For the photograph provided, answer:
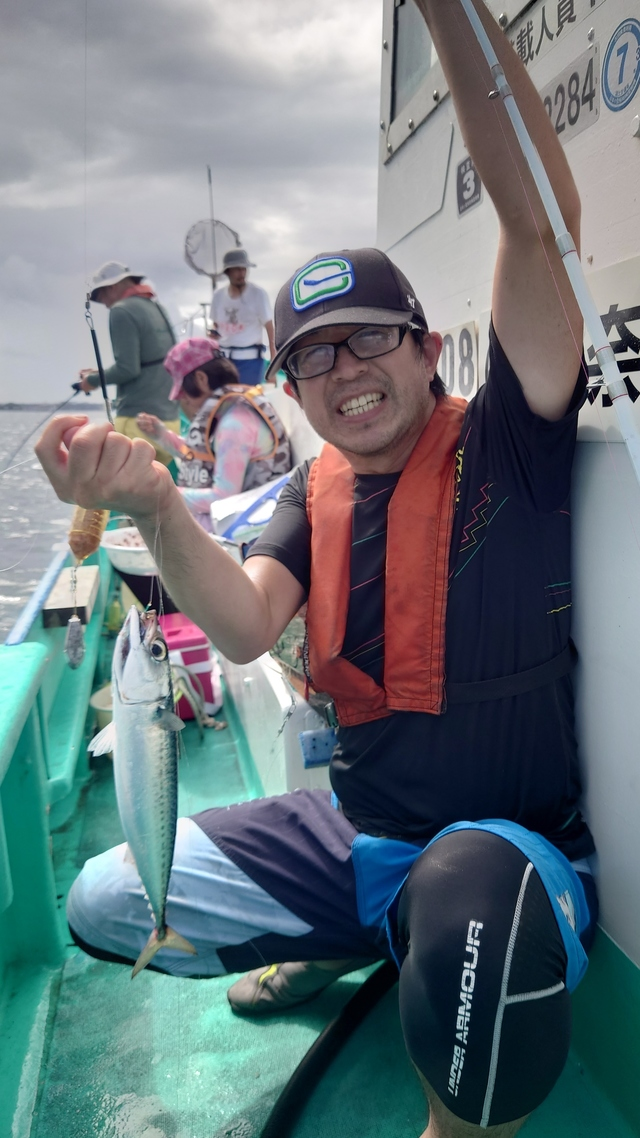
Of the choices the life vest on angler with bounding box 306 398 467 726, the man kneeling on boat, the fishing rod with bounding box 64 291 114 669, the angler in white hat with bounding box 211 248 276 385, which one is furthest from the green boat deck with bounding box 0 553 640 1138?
the angler in white hat with bounding box 211 248 276 385

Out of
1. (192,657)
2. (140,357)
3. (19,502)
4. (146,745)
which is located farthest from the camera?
(140,357)

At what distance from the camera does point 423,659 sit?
1697 millimetres

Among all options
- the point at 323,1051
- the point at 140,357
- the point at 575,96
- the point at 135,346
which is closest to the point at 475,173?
the point at 575,96

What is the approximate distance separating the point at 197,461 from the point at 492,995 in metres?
3.91

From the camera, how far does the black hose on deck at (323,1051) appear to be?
1.67 m

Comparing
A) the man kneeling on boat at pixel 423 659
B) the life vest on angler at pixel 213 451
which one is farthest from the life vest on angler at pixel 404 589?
the life vest on angler at pixel 213 451

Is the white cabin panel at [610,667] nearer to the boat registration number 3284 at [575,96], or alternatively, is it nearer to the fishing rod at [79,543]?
the boat registration number 3284 at [575,96]

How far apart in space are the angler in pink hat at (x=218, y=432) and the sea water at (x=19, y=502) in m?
1.50

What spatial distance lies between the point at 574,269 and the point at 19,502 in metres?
1.63

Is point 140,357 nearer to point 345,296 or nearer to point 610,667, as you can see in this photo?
point 345,296

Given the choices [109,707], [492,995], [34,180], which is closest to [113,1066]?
[492,995]

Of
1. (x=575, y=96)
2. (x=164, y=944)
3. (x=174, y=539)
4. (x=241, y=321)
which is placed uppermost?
(x=241, y=321)

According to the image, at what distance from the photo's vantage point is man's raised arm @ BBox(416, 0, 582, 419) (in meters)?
1.43

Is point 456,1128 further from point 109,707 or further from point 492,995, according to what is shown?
point 109,707
